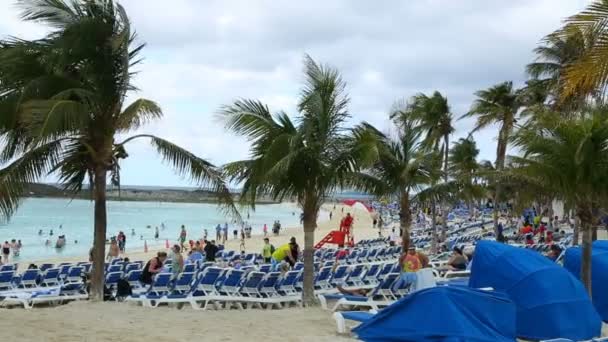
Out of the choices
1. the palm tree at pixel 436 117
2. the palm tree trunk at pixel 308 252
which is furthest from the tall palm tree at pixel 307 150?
the palm tree at pixel 436 117

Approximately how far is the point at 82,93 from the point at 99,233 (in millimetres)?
2506

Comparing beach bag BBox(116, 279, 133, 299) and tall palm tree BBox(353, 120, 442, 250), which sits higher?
tall palm tree BBox(353, 120, 442, 250)

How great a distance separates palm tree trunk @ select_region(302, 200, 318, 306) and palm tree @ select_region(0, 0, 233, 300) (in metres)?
1.50

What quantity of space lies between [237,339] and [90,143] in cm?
510

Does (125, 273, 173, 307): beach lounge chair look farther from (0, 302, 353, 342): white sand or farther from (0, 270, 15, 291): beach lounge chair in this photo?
(0, 270, 15, 291): beach lounge chair

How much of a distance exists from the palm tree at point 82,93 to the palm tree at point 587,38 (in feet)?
22.3

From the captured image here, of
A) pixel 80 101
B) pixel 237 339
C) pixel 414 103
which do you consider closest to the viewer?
pixel 237 339

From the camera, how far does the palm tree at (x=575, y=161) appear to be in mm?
11227

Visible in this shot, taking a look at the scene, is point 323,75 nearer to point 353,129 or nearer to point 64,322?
point 353,129

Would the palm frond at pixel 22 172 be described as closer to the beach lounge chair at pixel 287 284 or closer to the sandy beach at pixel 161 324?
the sandy beach at pixel 161 324

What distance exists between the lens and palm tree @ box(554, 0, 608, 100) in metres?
6.02

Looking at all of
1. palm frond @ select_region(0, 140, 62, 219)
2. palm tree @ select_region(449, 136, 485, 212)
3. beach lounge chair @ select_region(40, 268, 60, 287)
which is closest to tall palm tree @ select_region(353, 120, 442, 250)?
palm tree @ select_region(449, 136, 485, 212)

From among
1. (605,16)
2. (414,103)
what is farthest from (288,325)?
(414,103)

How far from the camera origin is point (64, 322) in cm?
916
